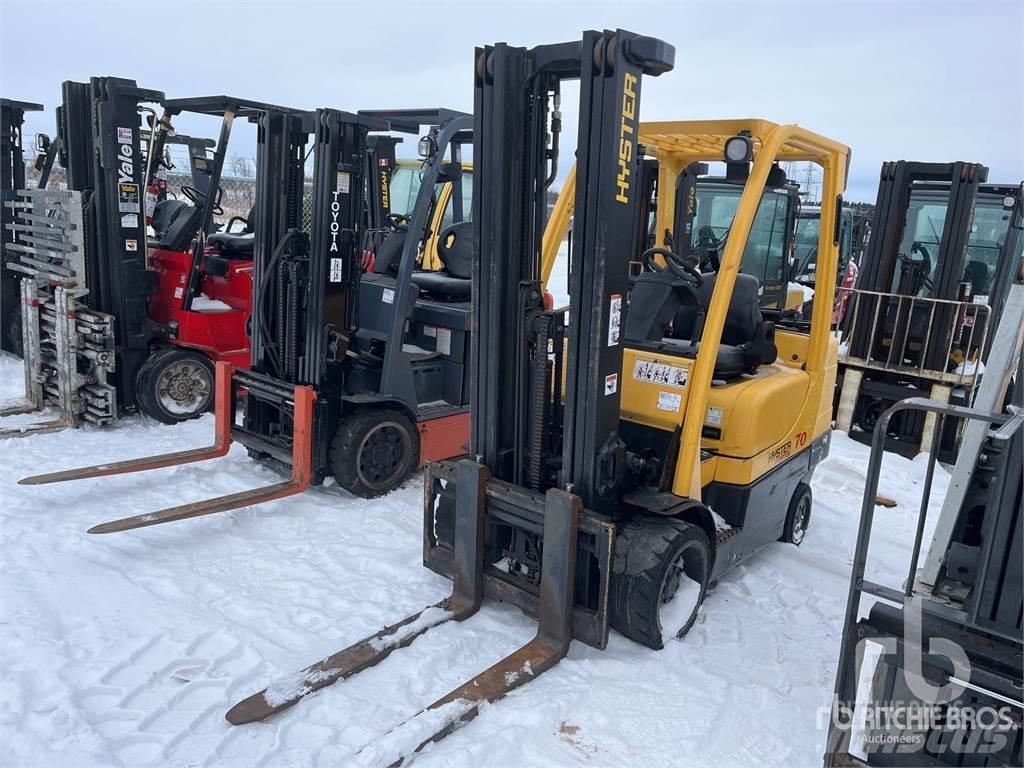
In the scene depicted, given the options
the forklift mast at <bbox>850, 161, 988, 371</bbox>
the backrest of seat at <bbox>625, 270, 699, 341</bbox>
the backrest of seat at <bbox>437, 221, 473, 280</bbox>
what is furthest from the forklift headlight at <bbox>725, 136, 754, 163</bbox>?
the forklift mast at <bbox>850, 161, 988, 371</bbox>

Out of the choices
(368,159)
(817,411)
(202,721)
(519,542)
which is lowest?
(202,721)

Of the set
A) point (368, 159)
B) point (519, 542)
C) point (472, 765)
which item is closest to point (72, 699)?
point (472, 765)

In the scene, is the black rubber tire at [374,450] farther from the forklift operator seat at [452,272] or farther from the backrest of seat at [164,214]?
the backrest of seat at [164,214]

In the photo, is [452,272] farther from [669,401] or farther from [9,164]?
[9,164]

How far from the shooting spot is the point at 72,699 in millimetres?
2969

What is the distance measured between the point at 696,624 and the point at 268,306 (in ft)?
12.1

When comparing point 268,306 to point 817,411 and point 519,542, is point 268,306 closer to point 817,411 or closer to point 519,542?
point 519,542

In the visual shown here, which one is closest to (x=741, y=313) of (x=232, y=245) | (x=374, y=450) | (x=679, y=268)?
(x=679, y=268)

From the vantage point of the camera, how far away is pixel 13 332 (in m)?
8.91

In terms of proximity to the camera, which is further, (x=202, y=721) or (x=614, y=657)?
(x=614, y=657)

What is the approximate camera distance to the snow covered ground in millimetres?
2846

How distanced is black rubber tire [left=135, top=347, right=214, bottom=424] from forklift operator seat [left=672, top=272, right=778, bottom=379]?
186 inches

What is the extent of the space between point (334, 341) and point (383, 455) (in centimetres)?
88

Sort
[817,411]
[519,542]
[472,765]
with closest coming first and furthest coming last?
[472,765]
[519,542]
[817,411]
